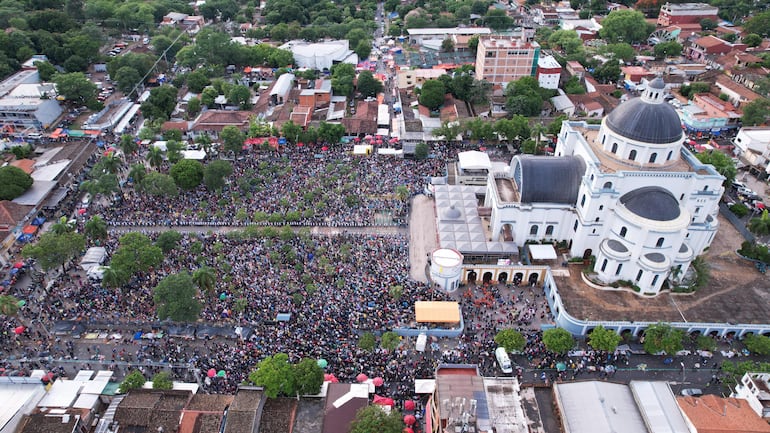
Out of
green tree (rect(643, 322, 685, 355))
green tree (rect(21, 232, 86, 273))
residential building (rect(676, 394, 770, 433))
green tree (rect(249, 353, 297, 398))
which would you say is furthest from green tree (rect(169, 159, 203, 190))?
residential building (rect(676, 394, 770, 433))

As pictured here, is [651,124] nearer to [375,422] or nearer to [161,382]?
[375,422]

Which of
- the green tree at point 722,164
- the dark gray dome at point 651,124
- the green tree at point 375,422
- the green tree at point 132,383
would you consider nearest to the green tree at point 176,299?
the green tree at point 132,383

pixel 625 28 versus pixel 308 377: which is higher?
pixel 308 377

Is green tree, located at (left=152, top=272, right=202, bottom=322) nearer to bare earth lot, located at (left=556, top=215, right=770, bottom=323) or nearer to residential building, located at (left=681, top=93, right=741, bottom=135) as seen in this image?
bare earth lot, located at (left=556, top=215, right=770, bottom=323)

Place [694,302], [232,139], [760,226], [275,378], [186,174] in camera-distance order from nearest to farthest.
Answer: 1. [275,378]
2. [694,302]
3. [760,226]
4. [186,174]
5. [232,139]

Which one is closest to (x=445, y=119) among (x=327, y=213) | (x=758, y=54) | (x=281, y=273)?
(x=327, y=213)

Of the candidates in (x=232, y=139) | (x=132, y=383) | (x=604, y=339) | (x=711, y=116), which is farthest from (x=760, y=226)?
(x=232, y=139)

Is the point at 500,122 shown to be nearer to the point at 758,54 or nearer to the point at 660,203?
the point at 660,203
